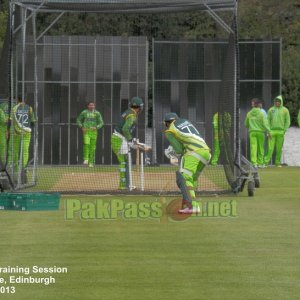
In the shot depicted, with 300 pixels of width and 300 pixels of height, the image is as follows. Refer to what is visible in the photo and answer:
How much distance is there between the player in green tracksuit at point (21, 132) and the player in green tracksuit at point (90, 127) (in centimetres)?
837

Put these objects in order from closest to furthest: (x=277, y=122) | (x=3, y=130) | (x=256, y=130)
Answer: (x=3, y=130), (x=256, y=130), (x=277, y=122)

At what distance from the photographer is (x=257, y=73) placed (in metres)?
39.3

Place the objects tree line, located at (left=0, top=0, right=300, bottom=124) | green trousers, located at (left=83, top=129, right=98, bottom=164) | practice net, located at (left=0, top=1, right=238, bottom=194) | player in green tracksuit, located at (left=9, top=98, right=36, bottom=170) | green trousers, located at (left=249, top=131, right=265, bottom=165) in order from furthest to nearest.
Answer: tree line, located at (left=0, top=0, right=300, bottom=124), practice net, located at (left=0, top=1, right=238, bottom=194), green trousers, located at (left=83, top=129, right=98, bottom=164), green trousers, located at (left=249, top=131, right=265, bottom=165), player in green tracksuit, located at (left=9, top=98, right=36, bottom=170)

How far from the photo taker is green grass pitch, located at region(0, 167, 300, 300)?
1191 cm

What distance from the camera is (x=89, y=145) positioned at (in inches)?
1451

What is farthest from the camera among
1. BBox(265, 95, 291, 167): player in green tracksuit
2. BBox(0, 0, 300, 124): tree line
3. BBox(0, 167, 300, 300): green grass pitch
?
BBox(0, 0, 300, 124): tree line

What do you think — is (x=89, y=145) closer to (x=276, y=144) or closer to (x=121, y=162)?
(x=276, y=144)

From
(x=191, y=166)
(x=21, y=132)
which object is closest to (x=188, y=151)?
(x=191, y=166)

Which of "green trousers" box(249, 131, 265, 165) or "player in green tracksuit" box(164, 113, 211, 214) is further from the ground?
"player in green tracksuit" box(164, 113, 211, 214)

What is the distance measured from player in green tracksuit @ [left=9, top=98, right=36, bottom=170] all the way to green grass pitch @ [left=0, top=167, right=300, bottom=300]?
5.00 metres

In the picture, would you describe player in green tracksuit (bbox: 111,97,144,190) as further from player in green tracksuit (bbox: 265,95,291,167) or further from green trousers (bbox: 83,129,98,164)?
player in green tracksuit (bbox: 265,95,291,167)

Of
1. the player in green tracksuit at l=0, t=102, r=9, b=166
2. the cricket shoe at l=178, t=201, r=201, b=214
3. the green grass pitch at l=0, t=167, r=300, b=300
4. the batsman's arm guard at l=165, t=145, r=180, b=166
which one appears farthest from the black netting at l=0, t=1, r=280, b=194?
the green grass pitch at l=0, t=167, r=300, b=300

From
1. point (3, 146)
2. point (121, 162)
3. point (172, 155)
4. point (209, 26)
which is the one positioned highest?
point (209, 26)

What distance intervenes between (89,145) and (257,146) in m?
5.28
